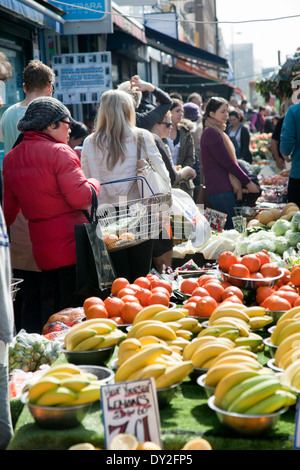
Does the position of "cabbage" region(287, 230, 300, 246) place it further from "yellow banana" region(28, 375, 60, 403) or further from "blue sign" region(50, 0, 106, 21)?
"blue sign" region(50, 0, 106, 21)

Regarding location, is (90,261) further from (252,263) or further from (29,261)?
(252,263)

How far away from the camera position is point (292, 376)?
6.29ft

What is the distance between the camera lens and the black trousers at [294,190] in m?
6.46

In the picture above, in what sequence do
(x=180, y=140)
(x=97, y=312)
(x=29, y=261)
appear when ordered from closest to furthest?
(x=97, y=312) → (x=29, y=261) → (x=180, y=140)

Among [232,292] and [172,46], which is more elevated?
[172,46]

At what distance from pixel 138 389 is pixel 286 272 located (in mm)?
1806

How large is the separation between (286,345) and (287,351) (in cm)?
2

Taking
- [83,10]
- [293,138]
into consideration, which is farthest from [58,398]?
[83,10]

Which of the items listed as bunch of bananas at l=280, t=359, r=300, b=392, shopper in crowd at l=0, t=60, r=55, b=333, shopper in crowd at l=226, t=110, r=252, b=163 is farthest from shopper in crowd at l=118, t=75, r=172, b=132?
shopper in crowd at l=226, t=110, r=252, b=163

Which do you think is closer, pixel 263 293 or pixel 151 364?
pixel 151 364

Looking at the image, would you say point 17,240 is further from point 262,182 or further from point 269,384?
point 262,182

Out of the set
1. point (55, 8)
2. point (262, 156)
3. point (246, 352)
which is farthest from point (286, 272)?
point (262, 156)

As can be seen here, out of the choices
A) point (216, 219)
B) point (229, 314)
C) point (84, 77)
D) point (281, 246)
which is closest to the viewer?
point (229, 314)

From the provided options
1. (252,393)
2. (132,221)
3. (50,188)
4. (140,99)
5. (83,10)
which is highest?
(83,10)
